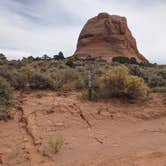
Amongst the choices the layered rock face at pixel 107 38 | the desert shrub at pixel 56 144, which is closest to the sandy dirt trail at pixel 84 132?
the desert shrub at pixel 56 144

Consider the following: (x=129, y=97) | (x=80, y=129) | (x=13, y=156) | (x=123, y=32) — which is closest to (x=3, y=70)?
(x=129, y=97)

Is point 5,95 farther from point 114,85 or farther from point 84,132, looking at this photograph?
point 114,85

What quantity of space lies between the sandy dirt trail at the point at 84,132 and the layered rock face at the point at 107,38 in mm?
44369

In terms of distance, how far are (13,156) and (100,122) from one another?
4.09 meters

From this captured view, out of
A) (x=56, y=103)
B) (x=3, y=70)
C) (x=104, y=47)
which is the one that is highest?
(x=104, y=47)

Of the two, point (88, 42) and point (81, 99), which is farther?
point (88, 42)

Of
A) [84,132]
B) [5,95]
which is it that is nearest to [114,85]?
[84,132]

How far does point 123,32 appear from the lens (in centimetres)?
6166

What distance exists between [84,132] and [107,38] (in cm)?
5113

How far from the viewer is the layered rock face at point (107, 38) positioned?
58.8 meters

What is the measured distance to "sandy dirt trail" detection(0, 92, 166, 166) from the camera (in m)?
8.17

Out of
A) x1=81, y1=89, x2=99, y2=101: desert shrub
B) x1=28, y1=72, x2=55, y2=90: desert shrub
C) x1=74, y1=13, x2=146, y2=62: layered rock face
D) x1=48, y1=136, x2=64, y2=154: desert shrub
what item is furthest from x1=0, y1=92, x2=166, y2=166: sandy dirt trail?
x1=74, y1=13, x2=146, y2=62: layered rock face

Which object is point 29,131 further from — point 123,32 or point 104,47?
point 123,32

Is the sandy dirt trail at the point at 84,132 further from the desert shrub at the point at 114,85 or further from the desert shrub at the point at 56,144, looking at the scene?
the desert shrub at the point at 114,85
